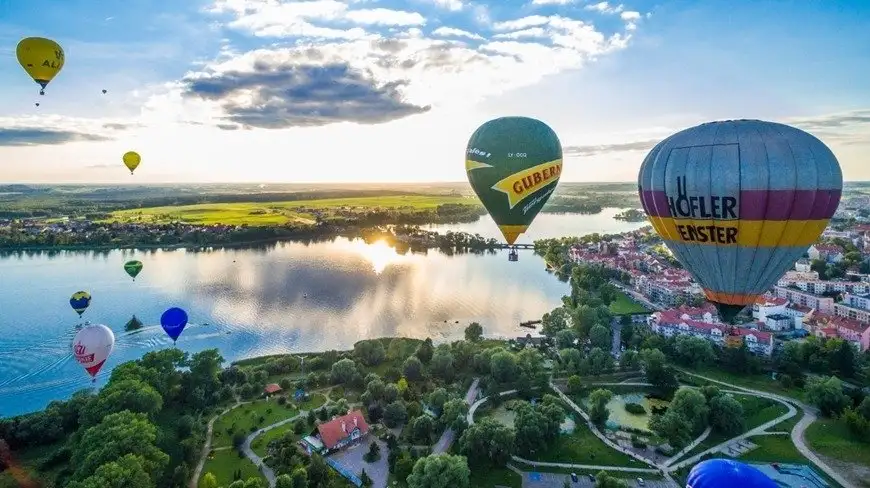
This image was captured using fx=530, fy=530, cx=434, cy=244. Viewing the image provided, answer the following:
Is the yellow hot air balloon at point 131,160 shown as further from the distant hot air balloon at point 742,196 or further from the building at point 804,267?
the building at point 804,267

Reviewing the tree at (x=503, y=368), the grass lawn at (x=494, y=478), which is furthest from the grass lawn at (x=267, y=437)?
the tree at (x=503, y=368)

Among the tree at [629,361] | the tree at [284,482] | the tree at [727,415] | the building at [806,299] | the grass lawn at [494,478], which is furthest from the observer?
the building at [806,299]

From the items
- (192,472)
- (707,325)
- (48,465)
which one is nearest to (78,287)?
(48,465)

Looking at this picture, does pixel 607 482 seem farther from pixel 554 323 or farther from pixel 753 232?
pixel 554 323

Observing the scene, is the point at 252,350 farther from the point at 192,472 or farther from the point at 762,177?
the point at 762,177

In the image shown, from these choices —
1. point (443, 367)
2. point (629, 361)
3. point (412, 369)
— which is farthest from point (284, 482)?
point (629, 361)
